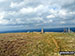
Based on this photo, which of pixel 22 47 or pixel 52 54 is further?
pixel 22 47

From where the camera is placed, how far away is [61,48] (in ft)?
104

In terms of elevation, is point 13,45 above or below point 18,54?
above

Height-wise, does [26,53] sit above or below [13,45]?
below

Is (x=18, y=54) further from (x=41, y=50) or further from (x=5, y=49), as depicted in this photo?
(x=41, y=50)

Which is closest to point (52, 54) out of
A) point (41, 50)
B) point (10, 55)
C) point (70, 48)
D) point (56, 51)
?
point (56, 51)

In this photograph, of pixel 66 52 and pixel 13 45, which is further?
pixel 13 45

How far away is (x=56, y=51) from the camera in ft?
97.6

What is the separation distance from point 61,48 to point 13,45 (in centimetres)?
→ 1799

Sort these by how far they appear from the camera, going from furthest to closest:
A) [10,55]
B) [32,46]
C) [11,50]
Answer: [32,46]
[11,50]
[10,55]

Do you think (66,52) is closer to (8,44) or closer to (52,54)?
(52,54)

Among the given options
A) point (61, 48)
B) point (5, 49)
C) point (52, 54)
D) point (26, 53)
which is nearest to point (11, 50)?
point (5, 49)

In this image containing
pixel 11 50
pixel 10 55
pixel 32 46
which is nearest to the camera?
pixel 10 55

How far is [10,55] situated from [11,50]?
8.94 feet

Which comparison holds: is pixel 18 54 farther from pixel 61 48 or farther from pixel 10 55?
pixel 61 48
